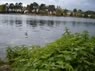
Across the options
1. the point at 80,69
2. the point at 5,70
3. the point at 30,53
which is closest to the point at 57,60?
the point at 80,69

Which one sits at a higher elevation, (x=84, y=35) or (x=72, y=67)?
(x=84, y=35)

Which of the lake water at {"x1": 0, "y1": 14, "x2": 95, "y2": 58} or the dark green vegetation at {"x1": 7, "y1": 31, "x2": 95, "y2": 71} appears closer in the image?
the dark green vegetation at {"x1": 7, "y1": 31, "x2": 95, "y2": 71}

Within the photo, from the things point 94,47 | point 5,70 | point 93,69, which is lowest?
point 5,70

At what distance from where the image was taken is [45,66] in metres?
5.17

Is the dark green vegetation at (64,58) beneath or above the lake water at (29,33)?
above

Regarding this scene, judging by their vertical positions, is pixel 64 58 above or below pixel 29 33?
above

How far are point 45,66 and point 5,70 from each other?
271 cm

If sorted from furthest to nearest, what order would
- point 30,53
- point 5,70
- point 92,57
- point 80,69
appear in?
point 5,70 < point 30,53 < point 92,57 < point 80,69

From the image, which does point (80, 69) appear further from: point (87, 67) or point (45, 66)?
point (45, 66)

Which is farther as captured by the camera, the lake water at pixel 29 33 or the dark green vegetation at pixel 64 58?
the lake water at pixel 29 33

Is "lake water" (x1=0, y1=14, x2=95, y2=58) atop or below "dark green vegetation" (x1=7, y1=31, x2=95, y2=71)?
below

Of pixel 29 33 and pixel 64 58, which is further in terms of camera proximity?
pixel 29 33

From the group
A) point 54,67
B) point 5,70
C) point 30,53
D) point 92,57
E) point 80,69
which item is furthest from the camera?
point 5,70

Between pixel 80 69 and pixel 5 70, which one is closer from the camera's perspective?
pixel 80 69
